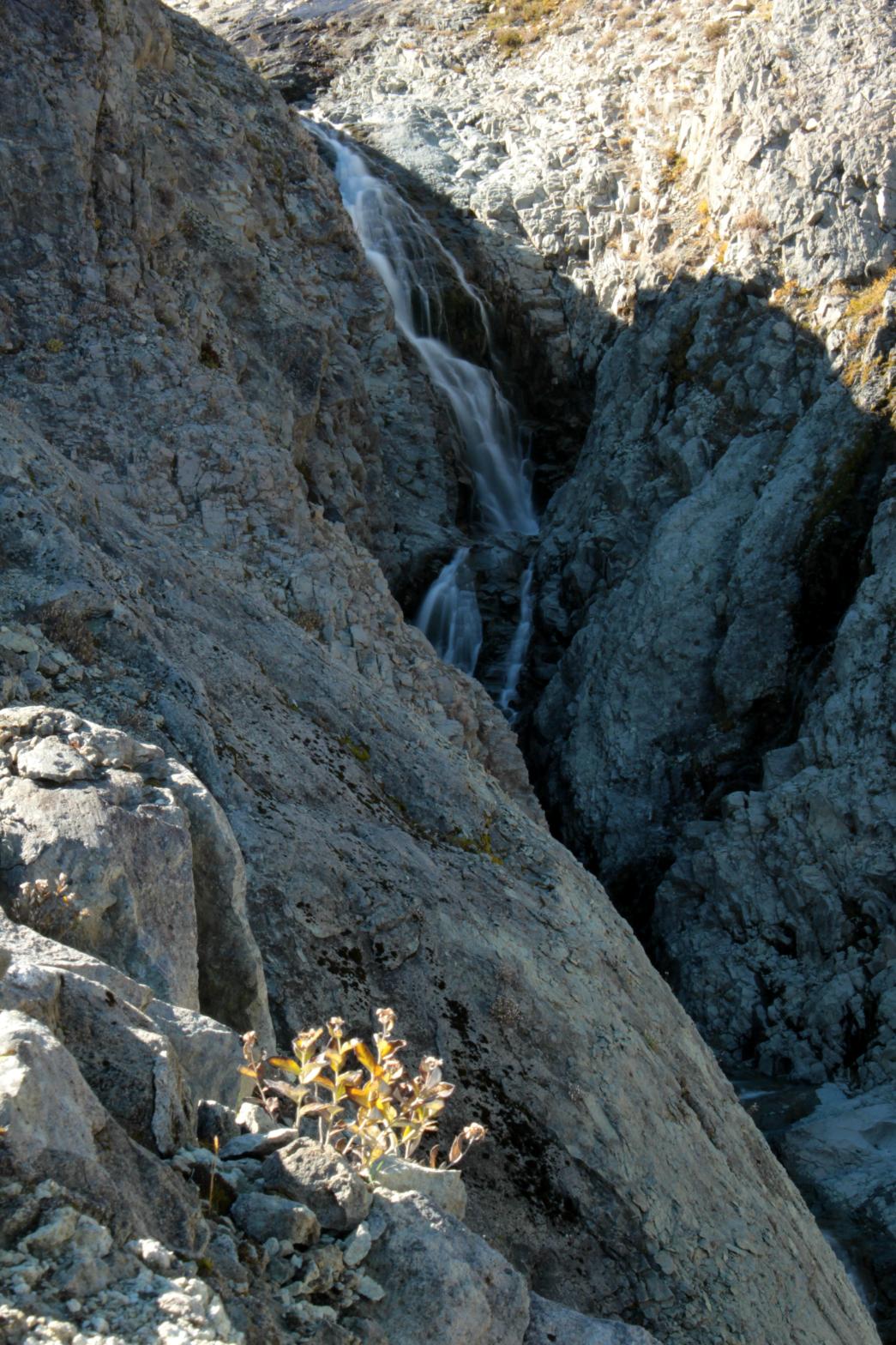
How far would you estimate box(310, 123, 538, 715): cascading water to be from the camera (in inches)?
977

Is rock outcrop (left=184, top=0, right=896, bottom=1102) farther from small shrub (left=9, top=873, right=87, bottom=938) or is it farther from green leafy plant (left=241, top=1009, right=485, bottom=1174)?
small shrub (left=9, top=873, right=87, bottom=938)

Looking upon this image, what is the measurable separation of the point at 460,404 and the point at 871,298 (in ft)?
31.3

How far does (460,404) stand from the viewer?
2806cm

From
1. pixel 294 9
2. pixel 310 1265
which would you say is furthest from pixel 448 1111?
pixel 294 9

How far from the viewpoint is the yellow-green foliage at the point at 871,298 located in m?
22.2

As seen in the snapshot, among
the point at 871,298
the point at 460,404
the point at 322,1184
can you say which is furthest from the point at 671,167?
the point at 322,1184

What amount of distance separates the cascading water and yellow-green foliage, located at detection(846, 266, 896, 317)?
324 inches

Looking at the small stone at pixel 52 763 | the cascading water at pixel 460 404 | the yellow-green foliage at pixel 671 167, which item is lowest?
the small stone at pixel 52 763

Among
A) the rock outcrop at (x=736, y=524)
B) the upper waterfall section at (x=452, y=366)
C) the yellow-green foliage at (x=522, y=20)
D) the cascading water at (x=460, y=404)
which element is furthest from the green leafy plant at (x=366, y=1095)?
the yellow-green foliage at (x=522, y=20)

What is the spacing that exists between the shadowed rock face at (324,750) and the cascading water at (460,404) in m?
7.99

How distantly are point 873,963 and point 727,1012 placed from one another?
7.71ft

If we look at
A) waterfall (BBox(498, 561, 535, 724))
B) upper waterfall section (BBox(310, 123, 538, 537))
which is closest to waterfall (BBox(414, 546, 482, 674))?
waterfall (BBox(498, 561, 535, 724))

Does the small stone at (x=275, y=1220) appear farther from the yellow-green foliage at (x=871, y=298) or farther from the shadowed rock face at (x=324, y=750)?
the yellow-green foliage at (x=871, y=298)

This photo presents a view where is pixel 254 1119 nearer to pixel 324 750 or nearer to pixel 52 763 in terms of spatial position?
pixel 52 763
